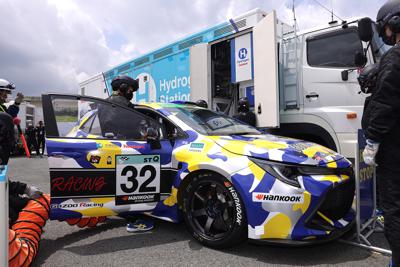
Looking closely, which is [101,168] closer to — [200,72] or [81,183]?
Answer: [81,183]

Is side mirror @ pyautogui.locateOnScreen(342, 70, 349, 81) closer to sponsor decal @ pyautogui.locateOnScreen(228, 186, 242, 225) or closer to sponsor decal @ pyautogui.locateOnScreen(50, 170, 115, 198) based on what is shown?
sponsor decal @ pyautogui.locateOnScreen(228, 186, 242, 225)

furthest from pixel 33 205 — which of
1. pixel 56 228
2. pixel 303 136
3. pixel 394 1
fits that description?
pixel 303 136

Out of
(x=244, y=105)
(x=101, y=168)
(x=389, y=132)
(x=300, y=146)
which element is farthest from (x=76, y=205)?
(x=244, y=105)

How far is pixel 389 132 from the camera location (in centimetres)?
234

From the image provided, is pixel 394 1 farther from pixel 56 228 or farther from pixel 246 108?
pixel 56 228

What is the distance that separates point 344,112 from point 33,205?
13.8 ft

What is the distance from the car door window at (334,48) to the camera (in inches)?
189

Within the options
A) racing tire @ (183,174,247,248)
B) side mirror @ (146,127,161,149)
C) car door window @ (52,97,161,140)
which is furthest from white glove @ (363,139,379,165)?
car door window @ (52,97,161,140)

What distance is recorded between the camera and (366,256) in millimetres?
2961

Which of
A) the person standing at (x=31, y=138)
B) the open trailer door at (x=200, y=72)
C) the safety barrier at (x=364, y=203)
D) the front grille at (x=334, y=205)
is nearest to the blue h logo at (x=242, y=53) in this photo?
the open trailer door at (x=200, y=72)

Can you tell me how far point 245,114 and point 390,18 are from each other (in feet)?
10.8

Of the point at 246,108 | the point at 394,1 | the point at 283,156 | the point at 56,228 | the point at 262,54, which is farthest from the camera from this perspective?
the point at 246,108

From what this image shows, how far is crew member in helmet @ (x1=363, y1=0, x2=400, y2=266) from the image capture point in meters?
2.26

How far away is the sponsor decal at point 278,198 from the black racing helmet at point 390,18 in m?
1.41
